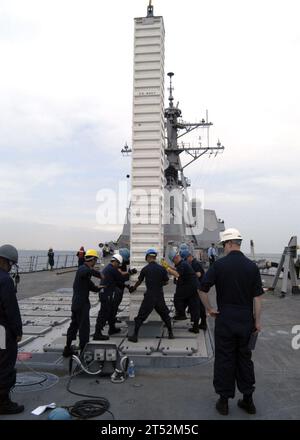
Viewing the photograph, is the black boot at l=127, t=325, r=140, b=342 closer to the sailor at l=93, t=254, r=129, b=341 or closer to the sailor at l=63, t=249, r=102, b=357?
the sailor at l=93, t=254, r=129, b=341

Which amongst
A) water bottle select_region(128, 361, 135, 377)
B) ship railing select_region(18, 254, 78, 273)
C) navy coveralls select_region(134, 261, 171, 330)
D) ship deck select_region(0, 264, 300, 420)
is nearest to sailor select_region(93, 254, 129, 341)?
ship deck select_region(0, 264, 300, 420)

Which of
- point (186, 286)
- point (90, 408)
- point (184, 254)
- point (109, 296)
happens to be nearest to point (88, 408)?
point (90, 408)

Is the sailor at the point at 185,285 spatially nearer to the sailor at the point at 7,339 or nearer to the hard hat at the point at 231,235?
the hard hat at the point at 231,235

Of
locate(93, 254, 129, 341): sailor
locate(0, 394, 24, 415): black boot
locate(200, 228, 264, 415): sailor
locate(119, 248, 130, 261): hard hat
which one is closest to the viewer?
locate(0, 394, 24, 415): black boot

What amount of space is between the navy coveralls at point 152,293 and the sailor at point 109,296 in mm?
593

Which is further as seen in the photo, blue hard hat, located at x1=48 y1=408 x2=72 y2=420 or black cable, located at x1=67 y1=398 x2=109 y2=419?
black cable, located at x1=67 y1=398 x2=109 y2=419

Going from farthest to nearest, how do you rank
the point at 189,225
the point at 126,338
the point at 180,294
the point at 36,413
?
the point at 189,225
the point at 180,294
the point at 126,338
the point at 36,413

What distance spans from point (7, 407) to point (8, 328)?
2.53 feet

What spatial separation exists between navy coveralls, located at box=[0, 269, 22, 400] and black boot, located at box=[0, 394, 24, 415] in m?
0.03

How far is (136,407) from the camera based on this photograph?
4.08 meters

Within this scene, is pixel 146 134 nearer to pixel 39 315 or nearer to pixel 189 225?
pixel 39 315

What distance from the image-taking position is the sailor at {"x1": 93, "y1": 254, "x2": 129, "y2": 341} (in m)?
6.73
